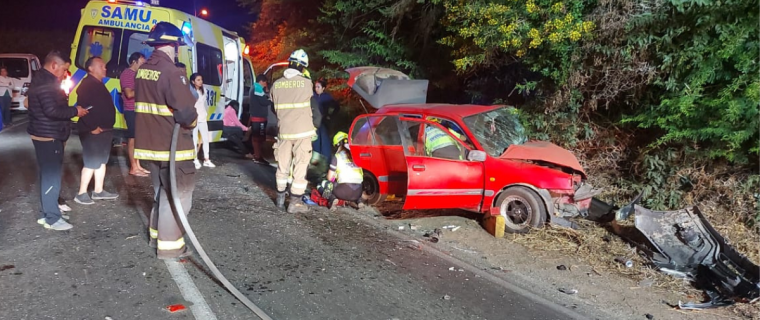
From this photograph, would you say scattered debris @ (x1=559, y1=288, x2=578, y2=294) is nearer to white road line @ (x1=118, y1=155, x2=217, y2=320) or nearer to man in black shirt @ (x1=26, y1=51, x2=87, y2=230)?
white road line @ (x1=118, y1=155, x2=217, y2=320)

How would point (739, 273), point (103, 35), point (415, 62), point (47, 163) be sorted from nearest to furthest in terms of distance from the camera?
point (739, 273)
point (47, 163)
point (103, 35)
point (415, 62)

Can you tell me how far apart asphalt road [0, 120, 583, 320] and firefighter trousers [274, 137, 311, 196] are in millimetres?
379

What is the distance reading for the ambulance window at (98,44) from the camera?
9.22 meters

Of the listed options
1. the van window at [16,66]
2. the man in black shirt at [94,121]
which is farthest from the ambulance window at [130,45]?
the van window at [16,66]

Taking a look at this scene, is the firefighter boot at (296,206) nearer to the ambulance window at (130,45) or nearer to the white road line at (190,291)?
the white road line at (190,291)

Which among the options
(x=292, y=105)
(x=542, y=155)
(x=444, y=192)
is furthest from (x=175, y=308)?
(x=542, y=155)

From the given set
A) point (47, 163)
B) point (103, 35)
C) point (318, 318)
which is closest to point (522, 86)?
point (318, 318)

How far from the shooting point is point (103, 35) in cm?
928

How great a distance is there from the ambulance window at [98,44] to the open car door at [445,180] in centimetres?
606

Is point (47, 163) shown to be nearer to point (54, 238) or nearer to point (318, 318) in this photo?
point (54, 238)

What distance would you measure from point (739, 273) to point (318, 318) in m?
3.71

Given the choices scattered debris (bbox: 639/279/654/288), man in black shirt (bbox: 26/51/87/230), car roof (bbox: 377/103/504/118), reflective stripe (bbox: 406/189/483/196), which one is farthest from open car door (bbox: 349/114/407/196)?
man in black shirt (bbox: 26/51/87/230)

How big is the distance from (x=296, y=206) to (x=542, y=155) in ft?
9.56

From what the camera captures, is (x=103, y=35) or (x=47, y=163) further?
(x=103, y=35)
